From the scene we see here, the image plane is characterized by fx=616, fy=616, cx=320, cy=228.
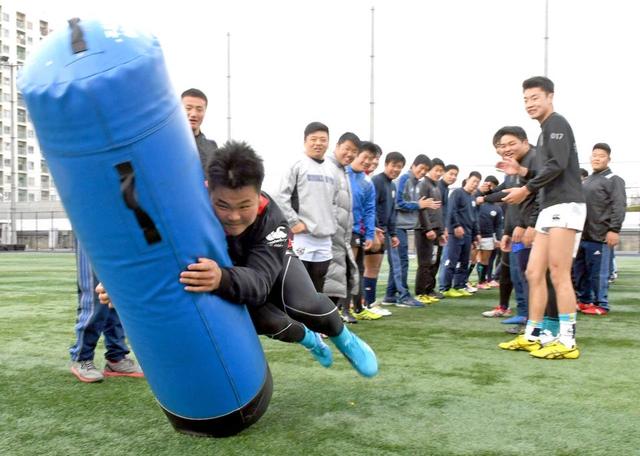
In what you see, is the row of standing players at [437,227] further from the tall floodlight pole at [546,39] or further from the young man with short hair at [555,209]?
the tall floodlight pole at [546,39]

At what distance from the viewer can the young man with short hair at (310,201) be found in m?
4.73

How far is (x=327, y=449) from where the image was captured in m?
2.31

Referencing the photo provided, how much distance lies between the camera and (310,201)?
4.75 m

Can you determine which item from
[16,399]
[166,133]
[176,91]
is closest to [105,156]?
[166,133]

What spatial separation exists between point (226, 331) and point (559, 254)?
2.60 metres

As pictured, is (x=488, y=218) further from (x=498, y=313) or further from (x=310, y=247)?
(x=310, y=247)

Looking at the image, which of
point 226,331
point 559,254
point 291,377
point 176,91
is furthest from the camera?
point 559,254

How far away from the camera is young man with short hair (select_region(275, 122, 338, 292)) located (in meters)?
4.73

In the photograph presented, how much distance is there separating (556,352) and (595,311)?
2.80 m

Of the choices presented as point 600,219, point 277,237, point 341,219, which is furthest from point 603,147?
point 277,237

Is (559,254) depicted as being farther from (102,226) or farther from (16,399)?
(16,399)

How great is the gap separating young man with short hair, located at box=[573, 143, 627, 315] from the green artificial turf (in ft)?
7.02

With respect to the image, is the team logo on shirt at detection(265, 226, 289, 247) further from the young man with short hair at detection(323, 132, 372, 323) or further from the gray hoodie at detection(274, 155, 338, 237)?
the young man with short hair at detection(323, 132, 372, 323)

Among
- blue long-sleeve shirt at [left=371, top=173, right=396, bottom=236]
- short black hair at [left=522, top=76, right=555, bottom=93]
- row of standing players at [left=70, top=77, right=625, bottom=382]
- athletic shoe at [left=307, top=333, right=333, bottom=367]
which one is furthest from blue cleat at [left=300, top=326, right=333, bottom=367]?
blue long-sleeve shirt at [left=371, top=173, right=396, bottom=236]
